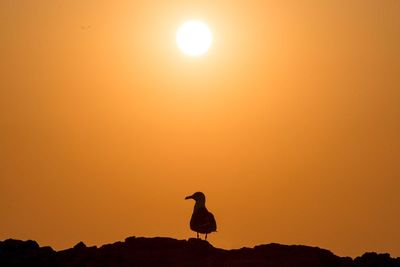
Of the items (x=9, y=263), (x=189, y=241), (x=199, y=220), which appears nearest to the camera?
(x=9, y=263)

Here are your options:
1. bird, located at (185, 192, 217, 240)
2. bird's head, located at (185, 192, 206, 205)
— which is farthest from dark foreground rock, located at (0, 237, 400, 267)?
bird's head, located at (185, 192, 206, 205)

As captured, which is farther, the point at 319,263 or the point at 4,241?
the point at 4,241

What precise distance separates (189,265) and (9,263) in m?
4.80

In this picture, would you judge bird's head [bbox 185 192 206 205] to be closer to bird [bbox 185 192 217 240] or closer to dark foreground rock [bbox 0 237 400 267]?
bird [bbox 185 192 217 240]

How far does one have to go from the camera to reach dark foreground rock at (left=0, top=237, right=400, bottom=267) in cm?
1906

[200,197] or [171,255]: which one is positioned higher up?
[200,197]

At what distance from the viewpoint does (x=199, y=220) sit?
86.2 ft

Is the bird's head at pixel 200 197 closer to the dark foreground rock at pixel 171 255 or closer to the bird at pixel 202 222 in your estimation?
the bird at pixel 202 222

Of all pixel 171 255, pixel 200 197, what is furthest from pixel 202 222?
pixel 171 255

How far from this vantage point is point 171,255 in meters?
20.0

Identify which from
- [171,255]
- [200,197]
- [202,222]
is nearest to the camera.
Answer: [171,255]

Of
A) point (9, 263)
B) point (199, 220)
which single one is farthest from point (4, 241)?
point (199, 220)

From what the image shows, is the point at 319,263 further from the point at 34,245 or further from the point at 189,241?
the point at 34,245

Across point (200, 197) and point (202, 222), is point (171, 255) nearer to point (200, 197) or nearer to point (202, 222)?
point (202, 222)
